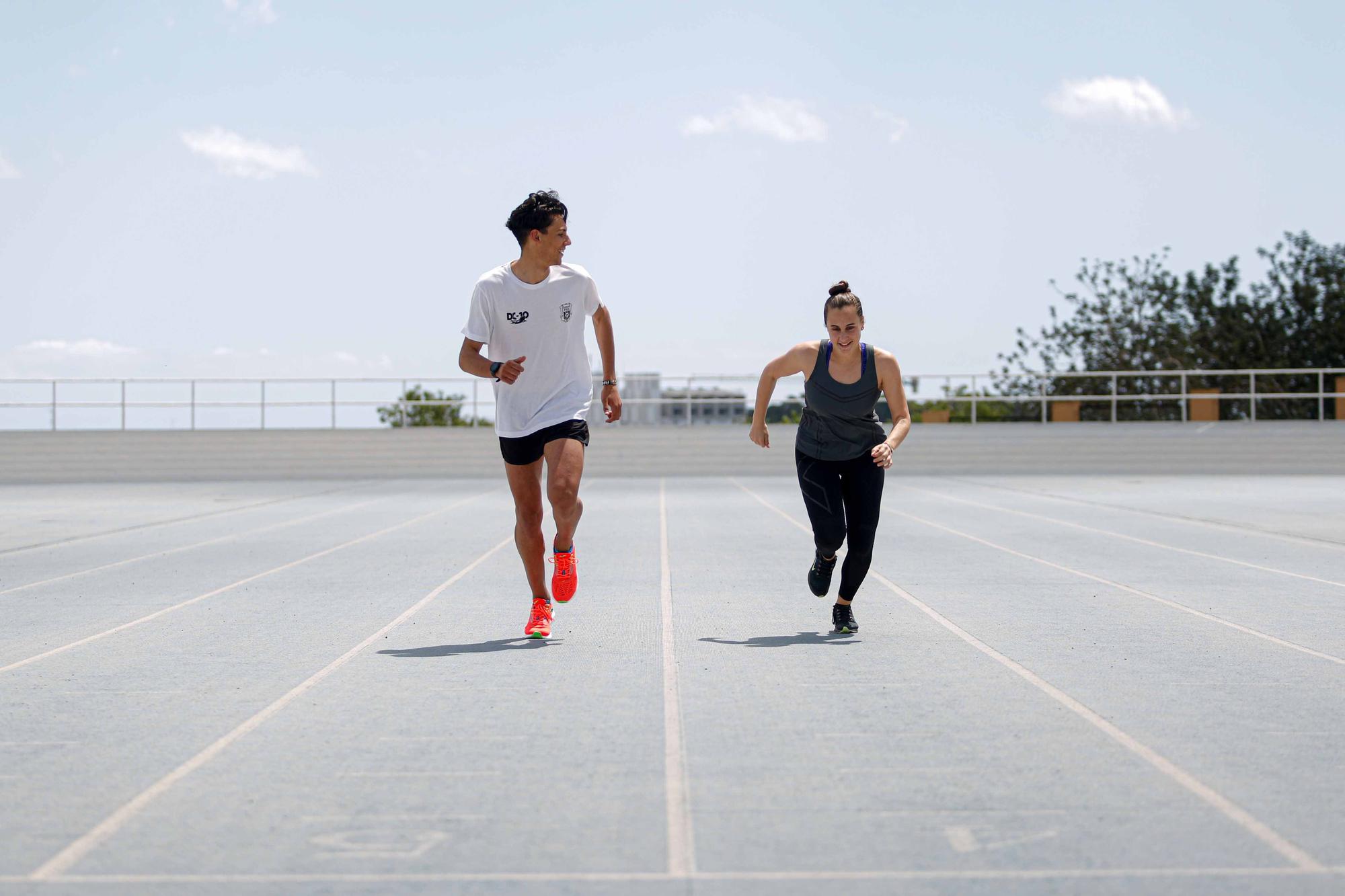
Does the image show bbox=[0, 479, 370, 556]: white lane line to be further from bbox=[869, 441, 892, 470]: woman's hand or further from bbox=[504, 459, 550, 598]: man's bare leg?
bbox=[869, 441, 892, 470]: woman's hand

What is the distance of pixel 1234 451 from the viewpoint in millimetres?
32500

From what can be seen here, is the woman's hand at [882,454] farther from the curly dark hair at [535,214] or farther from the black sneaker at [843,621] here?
the curly dark hair at [535,214]

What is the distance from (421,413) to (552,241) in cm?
2980

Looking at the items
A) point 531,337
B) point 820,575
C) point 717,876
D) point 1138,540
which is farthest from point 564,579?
point 1138,540

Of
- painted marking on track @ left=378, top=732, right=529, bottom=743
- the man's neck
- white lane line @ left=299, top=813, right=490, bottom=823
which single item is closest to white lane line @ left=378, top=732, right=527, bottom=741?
painted marking on track @ left=378, top=732, right=529, bottom=743

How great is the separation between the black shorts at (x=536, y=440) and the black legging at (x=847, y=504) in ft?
Answer: 3.50

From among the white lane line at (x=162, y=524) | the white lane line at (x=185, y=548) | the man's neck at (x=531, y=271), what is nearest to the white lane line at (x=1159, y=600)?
the man's neck at (x=531, y=271)

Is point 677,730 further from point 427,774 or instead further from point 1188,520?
point 1188,520

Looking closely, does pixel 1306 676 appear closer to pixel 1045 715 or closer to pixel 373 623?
pixel 1045 715

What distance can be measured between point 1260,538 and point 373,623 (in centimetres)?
846

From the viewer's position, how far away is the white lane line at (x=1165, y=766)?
3354 millimetres

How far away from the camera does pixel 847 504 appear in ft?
23.0

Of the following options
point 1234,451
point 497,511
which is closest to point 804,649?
point 497,511

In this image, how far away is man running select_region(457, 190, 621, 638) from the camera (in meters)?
6.62
